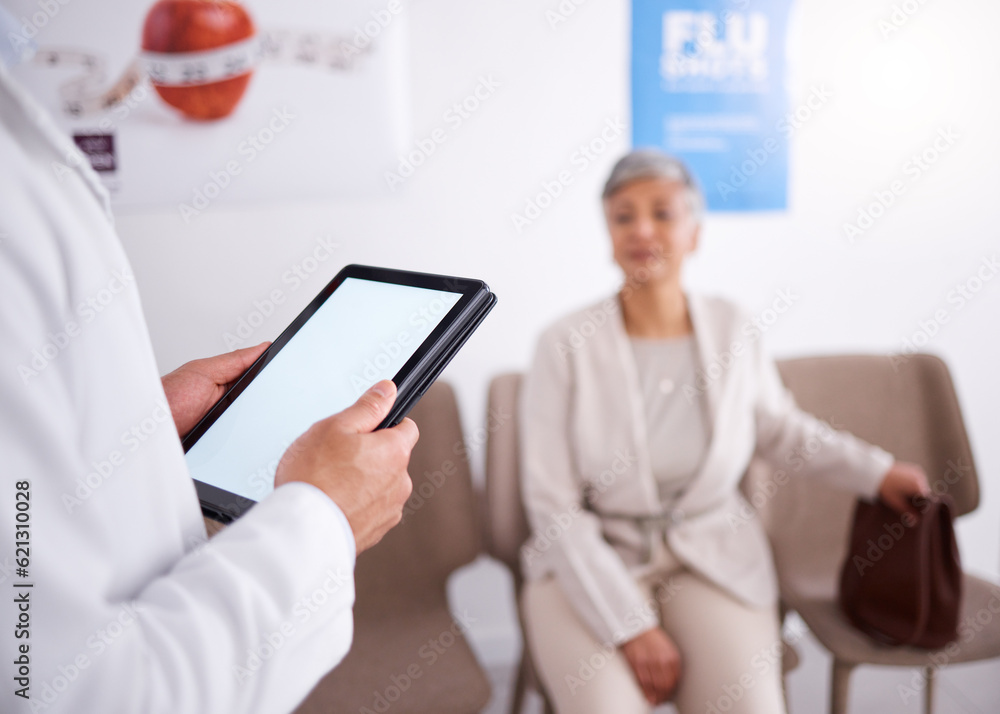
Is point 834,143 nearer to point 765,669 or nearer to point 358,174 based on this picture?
point 358,174

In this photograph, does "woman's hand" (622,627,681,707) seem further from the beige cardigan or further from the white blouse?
the white blouse

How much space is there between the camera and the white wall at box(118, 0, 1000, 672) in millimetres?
1850

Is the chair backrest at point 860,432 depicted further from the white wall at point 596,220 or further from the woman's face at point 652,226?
the woman's face at point 652,226

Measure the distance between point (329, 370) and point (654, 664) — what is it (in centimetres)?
89

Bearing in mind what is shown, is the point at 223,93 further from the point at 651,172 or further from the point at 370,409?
the point at 370,409

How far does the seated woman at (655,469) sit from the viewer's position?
1.27 metres

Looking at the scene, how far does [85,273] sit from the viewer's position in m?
0.46

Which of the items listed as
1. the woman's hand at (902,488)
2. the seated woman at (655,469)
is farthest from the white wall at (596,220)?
the woman's hand at (902,488)

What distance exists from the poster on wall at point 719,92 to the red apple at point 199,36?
1113 mm

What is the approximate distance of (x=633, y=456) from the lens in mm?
1429

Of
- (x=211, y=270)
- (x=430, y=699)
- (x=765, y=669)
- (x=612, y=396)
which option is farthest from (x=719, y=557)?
(x=211, y=270)

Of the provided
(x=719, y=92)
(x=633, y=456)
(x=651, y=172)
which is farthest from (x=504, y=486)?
(x=719, y=92)

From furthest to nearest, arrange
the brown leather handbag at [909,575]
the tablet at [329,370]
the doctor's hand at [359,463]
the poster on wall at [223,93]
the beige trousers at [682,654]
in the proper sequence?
the poster on wall at [223,93] → the brown leather handbag at [909,575] → the beige trousers at [682,654] → the tablet at [329,370] → the doctor's hand at [359,463]

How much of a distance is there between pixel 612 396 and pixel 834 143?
125 centimetres
